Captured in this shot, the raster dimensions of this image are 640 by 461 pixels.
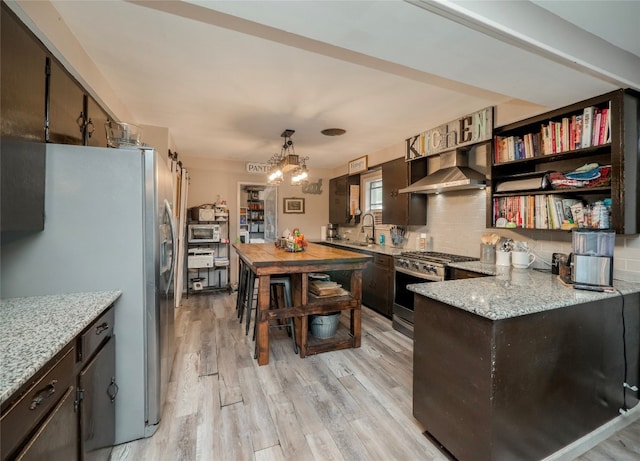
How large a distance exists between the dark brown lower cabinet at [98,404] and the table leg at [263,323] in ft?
3.85

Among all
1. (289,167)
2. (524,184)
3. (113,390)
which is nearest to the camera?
(113,390)

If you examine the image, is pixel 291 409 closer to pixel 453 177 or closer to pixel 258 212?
pixel 453 177

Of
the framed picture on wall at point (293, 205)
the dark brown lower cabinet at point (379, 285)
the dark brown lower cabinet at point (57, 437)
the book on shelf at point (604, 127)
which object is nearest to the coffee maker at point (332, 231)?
the framed picture on wall at point (293, 205)

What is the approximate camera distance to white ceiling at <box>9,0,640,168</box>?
1.34 meters

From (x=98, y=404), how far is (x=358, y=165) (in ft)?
15.0

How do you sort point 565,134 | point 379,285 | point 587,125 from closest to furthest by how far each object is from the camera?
point 587,125, point 565,134, point 379,285

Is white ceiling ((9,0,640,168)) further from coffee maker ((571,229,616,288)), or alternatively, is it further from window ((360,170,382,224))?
window ((360,170,382,224))

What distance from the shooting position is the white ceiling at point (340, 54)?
134cm

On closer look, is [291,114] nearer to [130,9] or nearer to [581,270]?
[130,9]

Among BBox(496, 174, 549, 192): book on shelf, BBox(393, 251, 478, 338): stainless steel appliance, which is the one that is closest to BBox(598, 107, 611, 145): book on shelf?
BBox(496, 174, 549, 192): book on shelf

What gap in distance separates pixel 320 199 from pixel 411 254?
3.25 metres

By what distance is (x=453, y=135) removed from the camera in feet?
10.5

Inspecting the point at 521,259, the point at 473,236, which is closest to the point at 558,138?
the point at 521,259

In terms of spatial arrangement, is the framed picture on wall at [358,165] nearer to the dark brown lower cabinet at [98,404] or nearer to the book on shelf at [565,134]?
the book on shelf at [565,134]
